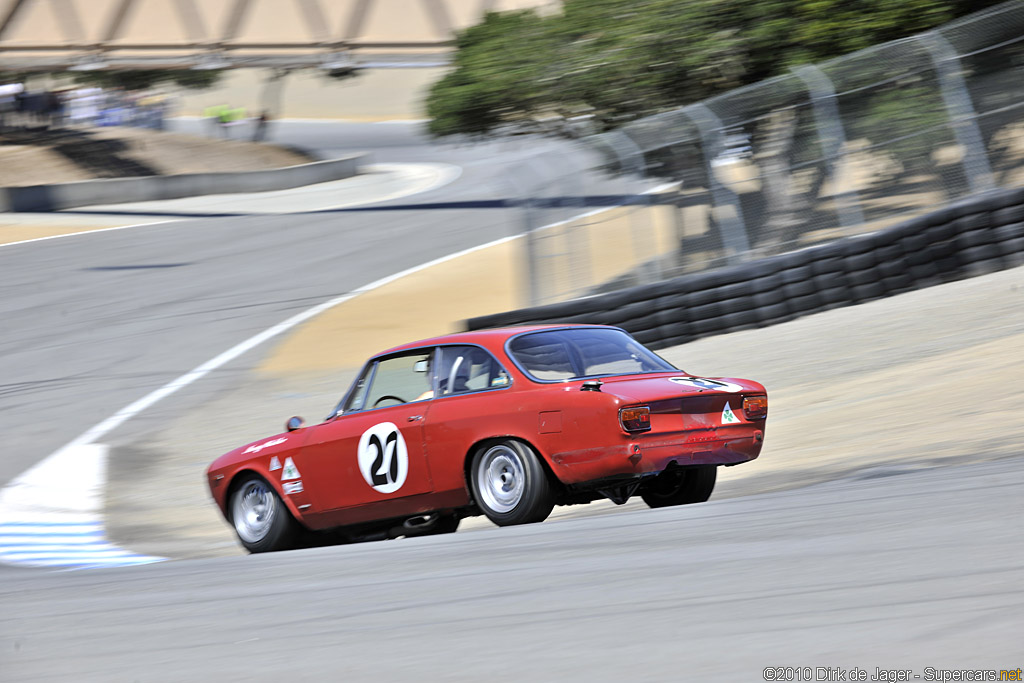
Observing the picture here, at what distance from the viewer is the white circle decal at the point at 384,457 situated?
21.9 ft

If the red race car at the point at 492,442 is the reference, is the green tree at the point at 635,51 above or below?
above

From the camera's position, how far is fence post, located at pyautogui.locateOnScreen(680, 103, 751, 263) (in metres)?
12.5

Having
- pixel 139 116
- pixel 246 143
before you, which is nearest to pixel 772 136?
pixel 246 143

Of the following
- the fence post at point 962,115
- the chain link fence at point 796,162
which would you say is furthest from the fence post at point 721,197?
the fence post at point 962,115

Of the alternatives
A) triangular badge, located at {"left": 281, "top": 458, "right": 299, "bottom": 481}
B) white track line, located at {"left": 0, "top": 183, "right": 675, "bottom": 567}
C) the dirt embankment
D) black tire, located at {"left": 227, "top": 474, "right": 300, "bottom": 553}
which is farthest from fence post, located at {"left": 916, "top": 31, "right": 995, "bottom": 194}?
the dirt embankment

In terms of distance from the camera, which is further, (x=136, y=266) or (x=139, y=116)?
(x=139, y=116)

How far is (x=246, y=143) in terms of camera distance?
141 feet

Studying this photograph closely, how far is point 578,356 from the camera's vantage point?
6.63 m

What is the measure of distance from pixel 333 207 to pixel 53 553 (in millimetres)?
23991

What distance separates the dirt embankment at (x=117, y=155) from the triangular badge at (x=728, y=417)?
104ft

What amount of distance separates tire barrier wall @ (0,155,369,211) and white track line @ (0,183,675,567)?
18.7 m

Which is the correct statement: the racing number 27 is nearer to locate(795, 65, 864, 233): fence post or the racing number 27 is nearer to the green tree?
locate(795, 65, 864, 233): fence post

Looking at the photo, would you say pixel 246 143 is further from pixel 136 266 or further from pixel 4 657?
pixel 4 657

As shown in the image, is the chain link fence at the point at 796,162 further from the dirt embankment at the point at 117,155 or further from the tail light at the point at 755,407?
the dirt embankment at the point at 117,155
